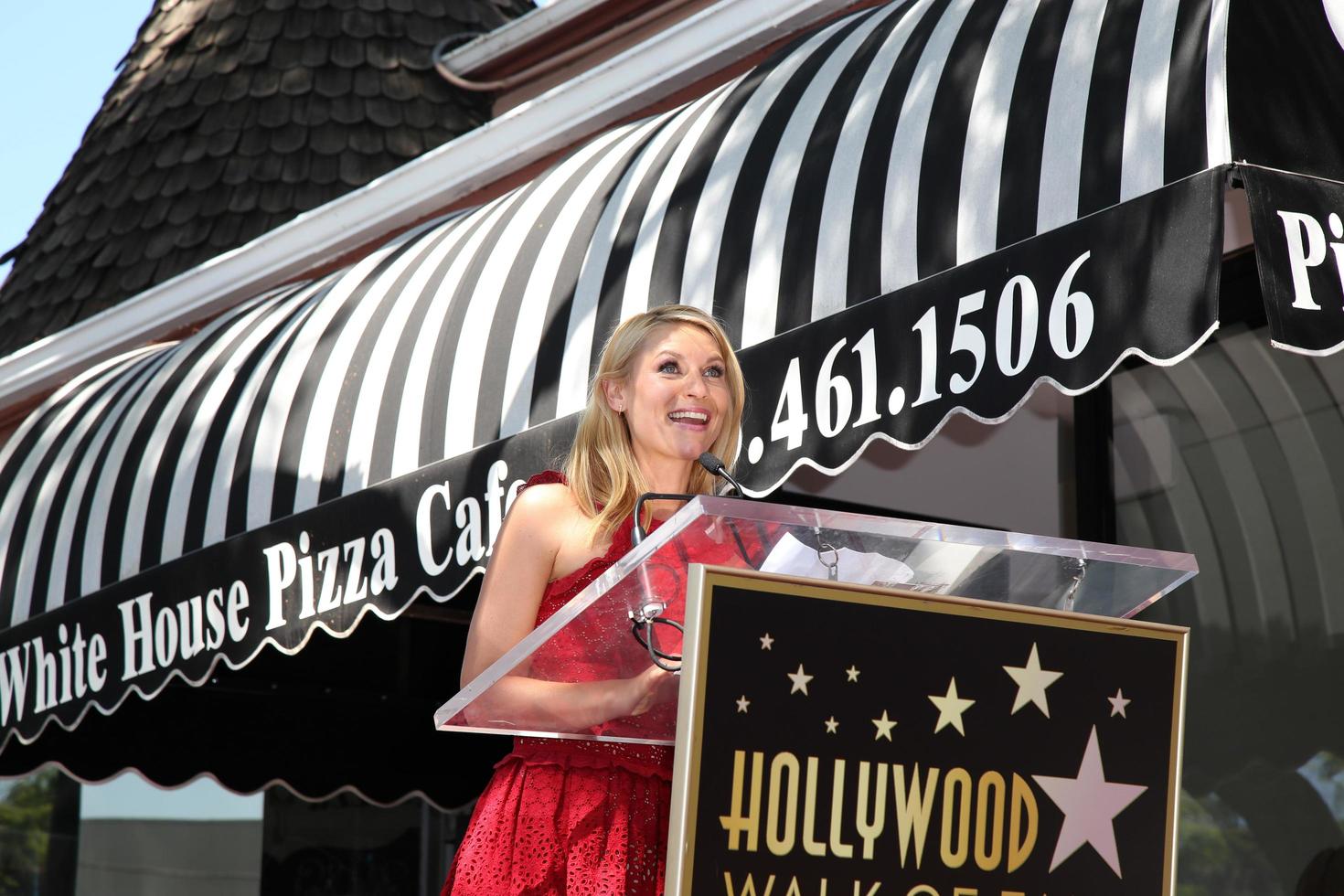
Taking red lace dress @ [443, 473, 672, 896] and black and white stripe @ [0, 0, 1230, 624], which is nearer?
red lace dress @ [443, 473, 672, 896]

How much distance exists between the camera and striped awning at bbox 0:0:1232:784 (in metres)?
3.00

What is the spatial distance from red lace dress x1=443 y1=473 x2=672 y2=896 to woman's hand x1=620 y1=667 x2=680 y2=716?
292 millimetres

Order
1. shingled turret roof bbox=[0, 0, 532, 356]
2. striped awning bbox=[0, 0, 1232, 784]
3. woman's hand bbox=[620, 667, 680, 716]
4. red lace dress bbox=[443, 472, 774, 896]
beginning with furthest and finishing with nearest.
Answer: shingled turret roof bbox=[0, 0, 532, 356]
striped awning bbox=[0, 0, 1232, 784]
red lace dress bbox=[443, 472, 774, 896]
woman's hand bbox=[620, 667, 680, 716]

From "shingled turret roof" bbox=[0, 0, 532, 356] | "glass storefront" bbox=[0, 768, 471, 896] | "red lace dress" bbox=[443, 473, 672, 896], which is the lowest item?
"glass storefront" bbox=[0, 768, 471, 896]

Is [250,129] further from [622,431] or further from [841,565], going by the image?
[841,565]

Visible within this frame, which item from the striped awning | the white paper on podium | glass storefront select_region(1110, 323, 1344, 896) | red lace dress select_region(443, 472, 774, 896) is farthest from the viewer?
glass storefront select_region(1110, 323, 1344, 896)

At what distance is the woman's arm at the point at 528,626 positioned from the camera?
2193mm

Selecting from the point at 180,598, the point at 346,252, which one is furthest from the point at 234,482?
the point at 346,252

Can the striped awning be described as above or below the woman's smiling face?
above

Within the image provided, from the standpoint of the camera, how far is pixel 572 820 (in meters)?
2.41

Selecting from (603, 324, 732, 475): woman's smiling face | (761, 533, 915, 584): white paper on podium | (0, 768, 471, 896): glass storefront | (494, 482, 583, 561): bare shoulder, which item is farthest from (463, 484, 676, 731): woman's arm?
(0, 768, 471, 896): glass storefront

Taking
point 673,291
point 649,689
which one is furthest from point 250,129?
point 649,689

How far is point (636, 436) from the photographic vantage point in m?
2.62

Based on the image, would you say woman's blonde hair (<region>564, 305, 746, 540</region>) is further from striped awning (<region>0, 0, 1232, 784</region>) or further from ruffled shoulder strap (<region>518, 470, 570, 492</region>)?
striped awning (<region>0, 0, 1232, 784</region>)
